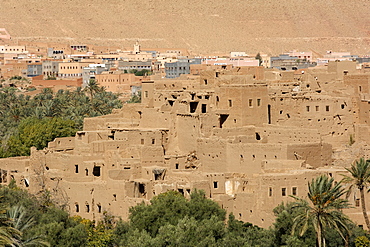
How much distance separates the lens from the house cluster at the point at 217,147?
37094mm

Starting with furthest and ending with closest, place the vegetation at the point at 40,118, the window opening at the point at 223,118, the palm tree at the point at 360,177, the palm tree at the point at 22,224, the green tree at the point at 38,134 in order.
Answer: the vegetation at the point at 40,118 < the green tree at the point at 38,134 < the window opening at the point at 223,118 < the palm tree at the point at 360,177 < the palm tree at the point at 22,224

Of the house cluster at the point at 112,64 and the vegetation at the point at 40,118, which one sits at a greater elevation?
the house cluster at the point at 112,64

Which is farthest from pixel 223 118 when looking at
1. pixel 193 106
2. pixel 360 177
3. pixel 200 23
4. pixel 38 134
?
pixel 200 23

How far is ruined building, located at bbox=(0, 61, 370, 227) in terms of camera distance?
122 feet

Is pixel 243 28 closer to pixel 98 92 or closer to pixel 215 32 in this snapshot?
pixel 215 32

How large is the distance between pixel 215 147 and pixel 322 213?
1009 centimetres

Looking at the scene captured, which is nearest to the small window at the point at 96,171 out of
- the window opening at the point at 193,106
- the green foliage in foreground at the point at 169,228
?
the green foliage in foreground at the point at 169,228

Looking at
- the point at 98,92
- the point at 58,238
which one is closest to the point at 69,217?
the point at 58,238

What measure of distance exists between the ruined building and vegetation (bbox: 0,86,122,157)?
455cm

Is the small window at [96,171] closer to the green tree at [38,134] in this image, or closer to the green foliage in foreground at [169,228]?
the green foliage in foreground at [169,228]

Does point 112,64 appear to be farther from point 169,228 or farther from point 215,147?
point 169,228

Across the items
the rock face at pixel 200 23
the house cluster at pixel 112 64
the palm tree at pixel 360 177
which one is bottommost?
the palm tree at pixel 360 177

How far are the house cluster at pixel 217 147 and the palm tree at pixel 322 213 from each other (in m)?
3.48

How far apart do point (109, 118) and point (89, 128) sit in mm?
1107
